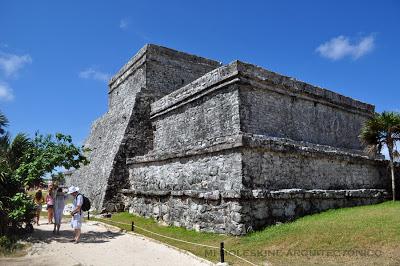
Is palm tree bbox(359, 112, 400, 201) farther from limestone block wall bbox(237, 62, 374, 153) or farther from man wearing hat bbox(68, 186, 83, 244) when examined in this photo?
man wearing hat bbox(68, 186, 83, 244)

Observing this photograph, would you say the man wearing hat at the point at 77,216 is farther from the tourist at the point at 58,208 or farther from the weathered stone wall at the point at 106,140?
the weathered stone wall at the point at 106,140

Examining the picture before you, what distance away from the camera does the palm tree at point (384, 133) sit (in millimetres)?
12108

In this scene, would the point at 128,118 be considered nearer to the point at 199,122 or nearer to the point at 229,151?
the point at 199,122

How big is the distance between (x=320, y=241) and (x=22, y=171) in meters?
7.10

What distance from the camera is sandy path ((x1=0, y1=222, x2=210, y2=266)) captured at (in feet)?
22.1

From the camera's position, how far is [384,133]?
12.3m

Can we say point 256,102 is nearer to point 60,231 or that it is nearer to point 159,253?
point 159,253

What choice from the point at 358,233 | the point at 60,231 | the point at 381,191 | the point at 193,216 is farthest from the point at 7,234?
the point at 381,191

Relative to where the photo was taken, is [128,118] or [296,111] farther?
[128,118]

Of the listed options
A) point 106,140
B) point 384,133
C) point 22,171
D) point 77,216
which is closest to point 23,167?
point 22,171

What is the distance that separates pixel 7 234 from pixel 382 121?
11.7 metres

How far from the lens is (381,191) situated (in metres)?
11.9

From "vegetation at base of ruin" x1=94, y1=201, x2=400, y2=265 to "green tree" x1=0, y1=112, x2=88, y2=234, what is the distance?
10.1 ft

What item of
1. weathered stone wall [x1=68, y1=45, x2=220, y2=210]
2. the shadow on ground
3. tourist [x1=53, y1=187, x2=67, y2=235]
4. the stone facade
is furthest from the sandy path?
weathered stone wall [x1=68, y1=45, x2=220, y2=210]
